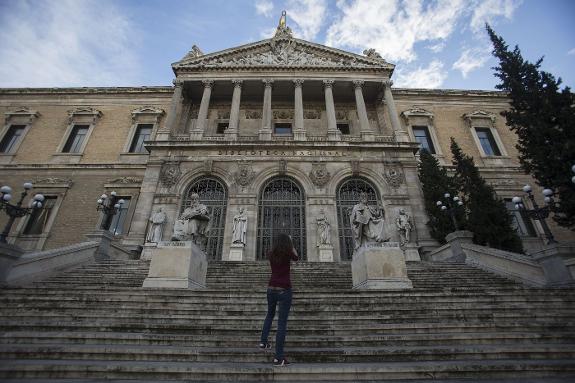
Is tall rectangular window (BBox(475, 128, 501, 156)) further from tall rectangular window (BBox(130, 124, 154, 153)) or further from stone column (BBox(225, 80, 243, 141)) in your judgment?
tall rectangular window (BBox(130, 124, 154, 153))

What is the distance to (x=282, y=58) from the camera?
19.4m

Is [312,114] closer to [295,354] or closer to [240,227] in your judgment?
[240,227]

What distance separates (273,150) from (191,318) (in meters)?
11.7

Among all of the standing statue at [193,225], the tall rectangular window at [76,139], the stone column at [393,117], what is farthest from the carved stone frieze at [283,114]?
the tall rectangular window at [76,139]

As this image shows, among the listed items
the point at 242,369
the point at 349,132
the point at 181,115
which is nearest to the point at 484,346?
the point at 242,369

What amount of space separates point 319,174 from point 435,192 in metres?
5.70

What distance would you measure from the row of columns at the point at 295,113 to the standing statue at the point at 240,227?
4824 mm

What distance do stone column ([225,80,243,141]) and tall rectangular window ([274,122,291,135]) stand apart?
3.01m

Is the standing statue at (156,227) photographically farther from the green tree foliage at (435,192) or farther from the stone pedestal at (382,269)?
the green tree foliage at (435,192)

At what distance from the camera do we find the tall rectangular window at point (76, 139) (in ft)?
63.9

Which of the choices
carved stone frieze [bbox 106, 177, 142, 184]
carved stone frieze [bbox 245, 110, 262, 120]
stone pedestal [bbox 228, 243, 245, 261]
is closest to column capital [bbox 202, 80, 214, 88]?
carved stone frieze [bbox 245, 110, 262, 120]

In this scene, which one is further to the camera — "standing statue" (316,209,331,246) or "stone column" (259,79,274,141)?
"stone column" (259,79,274,141)

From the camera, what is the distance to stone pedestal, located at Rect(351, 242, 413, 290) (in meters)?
6.87

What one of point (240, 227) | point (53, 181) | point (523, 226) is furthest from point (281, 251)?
point (53, 181)
